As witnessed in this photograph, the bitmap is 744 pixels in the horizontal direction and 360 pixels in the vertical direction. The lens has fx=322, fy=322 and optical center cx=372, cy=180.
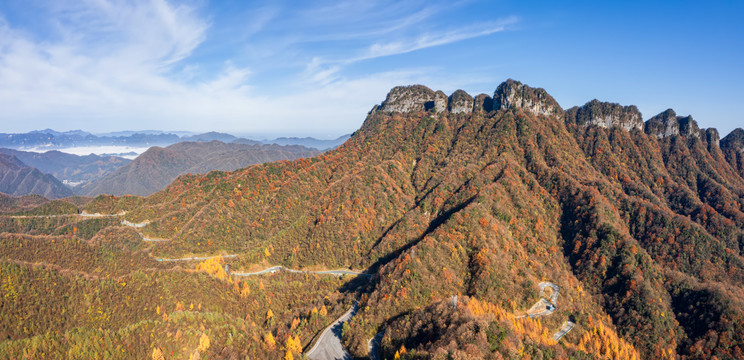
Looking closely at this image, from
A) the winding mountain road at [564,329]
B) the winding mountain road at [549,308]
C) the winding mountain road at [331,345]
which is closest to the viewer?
the winding mountain road at [331,345]

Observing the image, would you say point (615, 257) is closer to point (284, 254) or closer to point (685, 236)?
point (685, 236)

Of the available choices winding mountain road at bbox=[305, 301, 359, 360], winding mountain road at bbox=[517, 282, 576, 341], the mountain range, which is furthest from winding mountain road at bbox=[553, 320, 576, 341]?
winding mountain road at bbox=[305, 301, 359, 360]

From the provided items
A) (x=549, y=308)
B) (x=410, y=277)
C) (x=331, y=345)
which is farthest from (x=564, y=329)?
(x=331, y=345)

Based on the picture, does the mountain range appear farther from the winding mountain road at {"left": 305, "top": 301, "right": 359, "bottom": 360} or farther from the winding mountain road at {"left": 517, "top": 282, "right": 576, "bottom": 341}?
the winding mountain road at {"left": 305, "top": 301, "right": 359, "bottom": 360}

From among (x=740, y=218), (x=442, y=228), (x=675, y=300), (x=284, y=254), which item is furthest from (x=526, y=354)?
(x=740, y=218)

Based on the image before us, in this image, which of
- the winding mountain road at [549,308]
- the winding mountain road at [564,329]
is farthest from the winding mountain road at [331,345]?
the winding mountain road at [564,329]

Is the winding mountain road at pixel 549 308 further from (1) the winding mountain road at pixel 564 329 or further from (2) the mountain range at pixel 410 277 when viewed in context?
(2) the mountain range at pixel 410 277

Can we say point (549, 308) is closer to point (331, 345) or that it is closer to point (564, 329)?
point (564, 329)

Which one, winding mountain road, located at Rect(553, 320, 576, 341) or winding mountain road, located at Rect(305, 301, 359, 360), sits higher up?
winding mountain road, located at Rect(553, 320, 576, 341)
